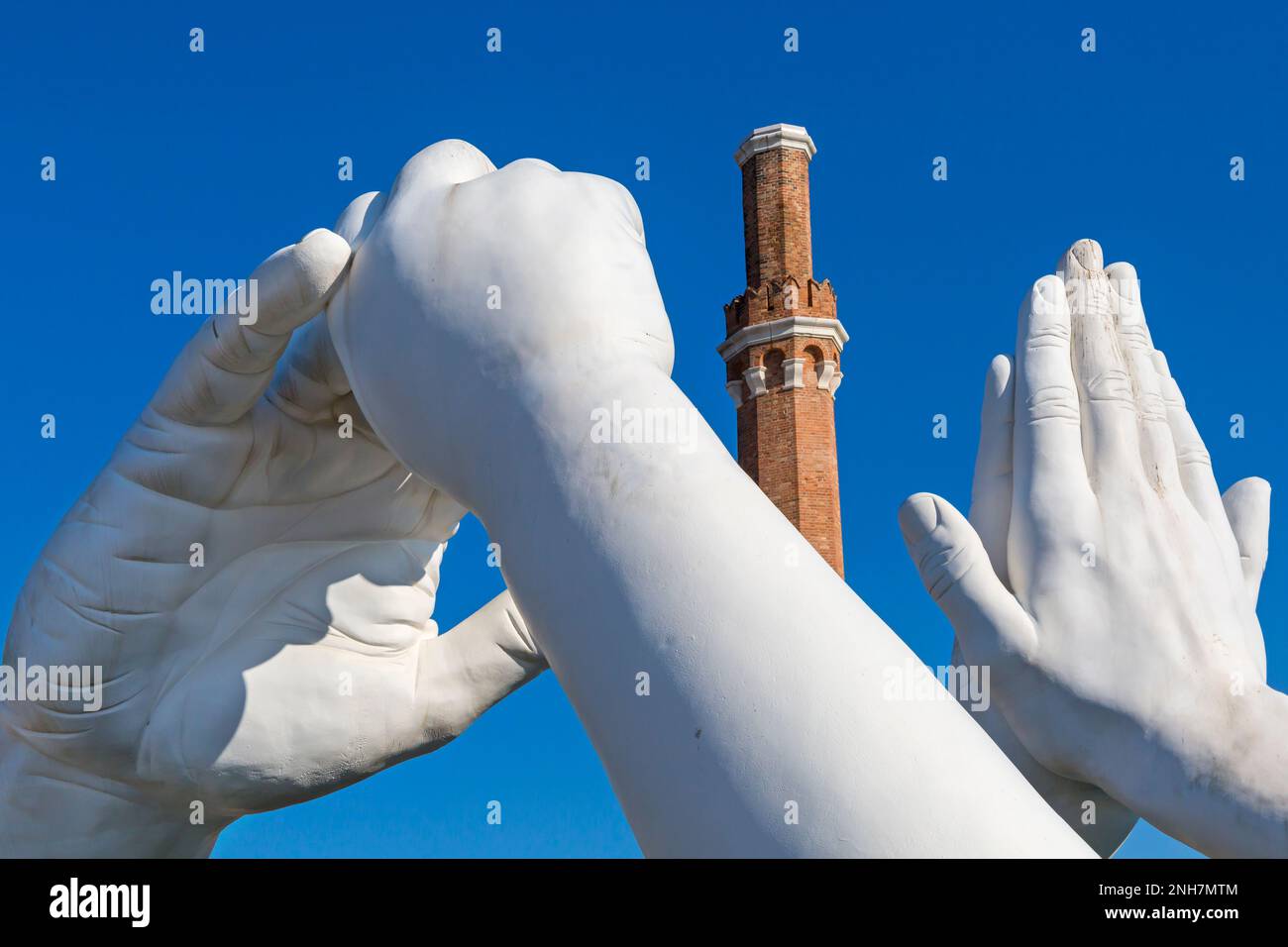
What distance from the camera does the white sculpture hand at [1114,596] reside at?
7.30 feet

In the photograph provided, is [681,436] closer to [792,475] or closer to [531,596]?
[531,596]

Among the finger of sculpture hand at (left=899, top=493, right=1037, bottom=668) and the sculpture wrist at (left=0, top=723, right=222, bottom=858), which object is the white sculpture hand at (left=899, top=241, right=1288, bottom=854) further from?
the sculpture wrist at (left=0, top=723, right=222, bottom=858)

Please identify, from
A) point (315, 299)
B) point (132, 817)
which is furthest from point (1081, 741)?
point (132, 817)

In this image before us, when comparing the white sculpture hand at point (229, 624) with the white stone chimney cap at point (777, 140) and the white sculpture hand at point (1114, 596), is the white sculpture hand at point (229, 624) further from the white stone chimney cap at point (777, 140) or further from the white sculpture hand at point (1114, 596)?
the white stone chimney cap at point (777, 140)

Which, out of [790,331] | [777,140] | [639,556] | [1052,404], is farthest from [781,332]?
[639,556]

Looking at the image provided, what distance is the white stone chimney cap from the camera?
22.0 metres

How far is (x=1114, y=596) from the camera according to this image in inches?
93.7

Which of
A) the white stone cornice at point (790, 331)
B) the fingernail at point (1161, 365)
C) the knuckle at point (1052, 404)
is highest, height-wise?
the white stone cornice at point (790, 331)

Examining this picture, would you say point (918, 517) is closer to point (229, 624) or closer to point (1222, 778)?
point (1222, 778)

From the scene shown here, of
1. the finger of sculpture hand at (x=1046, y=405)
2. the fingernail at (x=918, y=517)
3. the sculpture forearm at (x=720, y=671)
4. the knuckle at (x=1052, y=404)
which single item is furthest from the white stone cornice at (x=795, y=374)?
the sculpture forearm at (x=720, y=671)

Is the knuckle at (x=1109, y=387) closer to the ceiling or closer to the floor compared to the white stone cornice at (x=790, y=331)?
closer to the floor

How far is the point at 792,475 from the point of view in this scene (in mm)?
20734

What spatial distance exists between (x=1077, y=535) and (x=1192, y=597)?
9.6 inches

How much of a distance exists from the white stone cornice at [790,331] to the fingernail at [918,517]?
64.3 ft
